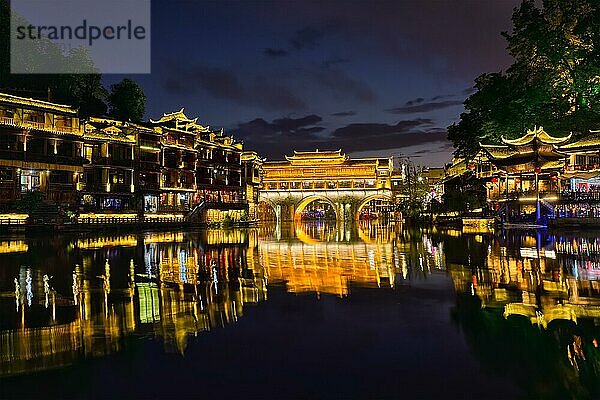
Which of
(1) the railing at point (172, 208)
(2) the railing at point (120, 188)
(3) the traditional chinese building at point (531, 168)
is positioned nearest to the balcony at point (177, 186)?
(1) the railing at point (172, 208)

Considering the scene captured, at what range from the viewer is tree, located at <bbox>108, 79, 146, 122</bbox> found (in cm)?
6969

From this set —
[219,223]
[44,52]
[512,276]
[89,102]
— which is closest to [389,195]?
[219,223]

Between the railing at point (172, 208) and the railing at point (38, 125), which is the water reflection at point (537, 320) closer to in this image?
the railing at point (38, 125)

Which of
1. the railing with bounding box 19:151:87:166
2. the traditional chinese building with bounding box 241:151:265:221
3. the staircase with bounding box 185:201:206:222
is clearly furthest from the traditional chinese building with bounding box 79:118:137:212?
the traditional chinese building with bounding box 241:151:265:221

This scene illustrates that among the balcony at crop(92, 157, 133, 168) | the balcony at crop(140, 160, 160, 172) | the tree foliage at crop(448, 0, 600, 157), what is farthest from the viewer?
the balcony at crop(140, 160, 160, 172)

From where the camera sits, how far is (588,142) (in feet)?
106

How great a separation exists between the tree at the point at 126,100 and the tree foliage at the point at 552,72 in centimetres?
5064

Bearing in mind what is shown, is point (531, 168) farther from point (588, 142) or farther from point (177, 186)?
point (177, 186)

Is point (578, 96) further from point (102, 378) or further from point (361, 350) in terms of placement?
point (102, 378)

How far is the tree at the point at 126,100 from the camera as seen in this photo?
69.7 meters

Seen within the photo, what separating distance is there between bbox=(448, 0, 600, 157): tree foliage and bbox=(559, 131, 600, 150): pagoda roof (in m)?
0.51

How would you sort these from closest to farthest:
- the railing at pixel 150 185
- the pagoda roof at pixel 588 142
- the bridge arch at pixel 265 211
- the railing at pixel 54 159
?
the pagoda roof at pixel 588 142
the railing at pixel 54 159
the railing at pixel 150 185
the bridge arch at pixel 265 211

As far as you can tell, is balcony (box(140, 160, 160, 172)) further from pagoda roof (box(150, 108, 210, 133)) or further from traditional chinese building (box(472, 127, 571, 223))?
traditional chinese building (box(472, 127, 571, 223))

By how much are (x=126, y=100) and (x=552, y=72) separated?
56031 millimetres
